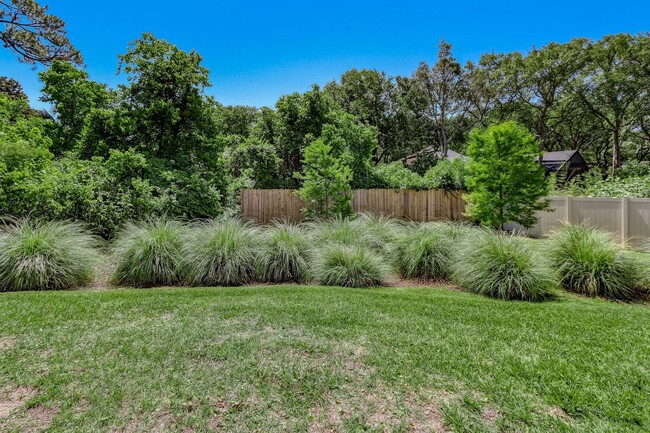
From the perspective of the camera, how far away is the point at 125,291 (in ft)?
15.5

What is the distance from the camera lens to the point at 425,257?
5.92 meters

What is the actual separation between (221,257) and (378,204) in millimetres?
7288

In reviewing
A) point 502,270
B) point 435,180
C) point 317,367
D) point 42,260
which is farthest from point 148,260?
point 435,180

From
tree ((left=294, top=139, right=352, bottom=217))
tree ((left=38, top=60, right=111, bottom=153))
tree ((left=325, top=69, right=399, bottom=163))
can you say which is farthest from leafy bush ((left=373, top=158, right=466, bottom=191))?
tree ((left=38, top=60, right=111, bottom=153))

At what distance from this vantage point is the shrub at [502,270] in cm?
477

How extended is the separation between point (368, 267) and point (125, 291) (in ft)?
11.9

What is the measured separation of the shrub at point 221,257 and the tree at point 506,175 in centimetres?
602

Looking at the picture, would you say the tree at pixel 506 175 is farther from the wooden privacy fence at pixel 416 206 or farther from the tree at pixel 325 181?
the tree at pixel 325 181

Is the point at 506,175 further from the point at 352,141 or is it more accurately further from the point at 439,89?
the point at 439,89

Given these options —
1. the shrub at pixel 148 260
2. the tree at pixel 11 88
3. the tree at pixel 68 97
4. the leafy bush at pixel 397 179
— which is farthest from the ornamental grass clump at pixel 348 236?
the tree at pixel 11 88

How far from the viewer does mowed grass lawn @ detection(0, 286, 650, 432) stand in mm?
1930

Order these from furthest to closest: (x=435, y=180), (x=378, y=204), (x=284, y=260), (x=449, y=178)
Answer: (x=435, y=180) → (x=449, y=178) → (x=378, y=204) → (x=284, y=260)

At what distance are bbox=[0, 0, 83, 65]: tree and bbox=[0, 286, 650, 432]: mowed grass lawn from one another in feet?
29.8

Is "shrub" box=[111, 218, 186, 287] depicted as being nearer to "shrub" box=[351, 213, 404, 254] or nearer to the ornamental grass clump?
the ornamental grass clump
